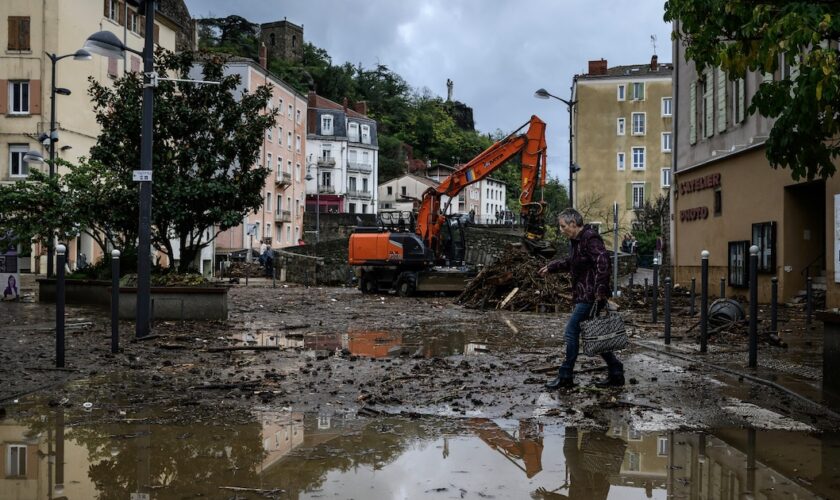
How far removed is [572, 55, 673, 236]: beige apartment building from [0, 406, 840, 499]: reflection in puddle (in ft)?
189

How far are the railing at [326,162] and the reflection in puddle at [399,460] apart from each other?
85363 mm

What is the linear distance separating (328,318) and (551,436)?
12515 mm

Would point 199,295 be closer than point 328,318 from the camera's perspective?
Yes


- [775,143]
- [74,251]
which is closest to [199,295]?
[775,143]

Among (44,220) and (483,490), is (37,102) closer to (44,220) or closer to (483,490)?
(44,220)

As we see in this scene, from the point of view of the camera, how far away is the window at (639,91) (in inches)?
2458

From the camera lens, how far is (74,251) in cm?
4028

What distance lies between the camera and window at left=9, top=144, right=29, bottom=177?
40.6 m

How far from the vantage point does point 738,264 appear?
2286 centimetres

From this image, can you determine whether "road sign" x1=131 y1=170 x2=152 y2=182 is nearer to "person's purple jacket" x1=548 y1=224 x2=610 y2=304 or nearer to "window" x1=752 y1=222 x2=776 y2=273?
"person's purple jacket" x1=548 y1=224 x2=610 y2=304

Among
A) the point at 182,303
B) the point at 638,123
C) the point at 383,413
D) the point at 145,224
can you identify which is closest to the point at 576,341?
the point at 383,413

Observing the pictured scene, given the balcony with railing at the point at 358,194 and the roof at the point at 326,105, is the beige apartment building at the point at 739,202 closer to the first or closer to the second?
the roof at the point at 326,105

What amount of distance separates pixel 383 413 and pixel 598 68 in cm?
6066

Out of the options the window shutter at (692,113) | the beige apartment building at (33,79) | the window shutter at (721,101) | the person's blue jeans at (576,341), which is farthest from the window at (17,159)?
the person's blue jeans at (576,341)
